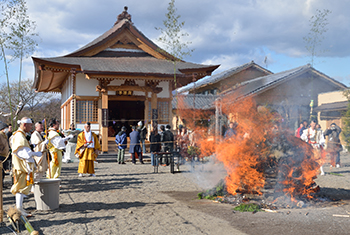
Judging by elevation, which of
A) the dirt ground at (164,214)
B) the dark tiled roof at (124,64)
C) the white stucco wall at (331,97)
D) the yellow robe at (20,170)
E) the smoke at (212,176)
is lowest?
the dirt ground at (164,214)

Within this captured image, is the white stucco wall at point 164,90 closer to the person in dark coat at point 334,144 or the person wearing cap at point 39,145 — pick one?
the person in dark coat at point 334,144

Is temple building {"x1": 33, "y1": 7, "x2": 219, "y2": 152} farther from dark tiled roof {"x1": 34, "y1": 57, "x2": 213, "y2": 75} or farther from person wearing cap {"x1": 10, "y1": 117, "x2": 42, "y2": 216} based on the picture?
person wearing cap {"x1": 10, "y1": 117, "x2": 42, "y2": 216}

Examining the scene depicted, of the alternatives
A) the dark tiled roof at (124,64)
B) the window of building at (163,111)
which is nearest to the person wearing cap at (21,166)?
the dark tiled roof at (124,64)

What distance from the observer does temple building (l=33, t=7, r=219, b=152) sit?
53.1 ft

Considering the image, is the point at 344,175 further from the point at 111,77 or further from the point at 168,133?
the point at 111,77

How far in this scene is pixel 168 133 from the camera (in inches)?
480

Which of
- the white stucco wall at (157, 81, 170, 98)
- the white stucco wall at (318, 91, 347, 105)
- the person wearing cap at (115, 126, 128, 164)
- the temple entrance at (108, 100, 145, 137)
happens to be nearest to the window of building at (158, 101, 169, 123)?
the white stucco wall at (157, 81, 170, 98)

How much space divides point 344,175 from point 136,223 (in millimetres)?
8164

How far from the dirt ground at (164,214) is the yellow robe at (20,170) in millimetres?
559

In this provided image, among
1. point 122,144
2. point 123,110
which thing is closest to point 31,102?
point 123,110

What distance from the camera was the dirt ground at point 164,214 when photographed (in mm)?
4820

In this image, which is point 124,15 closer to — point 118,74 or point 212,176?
point 118,74

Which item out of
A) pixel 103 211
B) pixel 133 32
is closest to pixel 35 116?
pixel 133 32

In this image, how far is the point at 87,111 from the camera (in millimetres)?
17109
